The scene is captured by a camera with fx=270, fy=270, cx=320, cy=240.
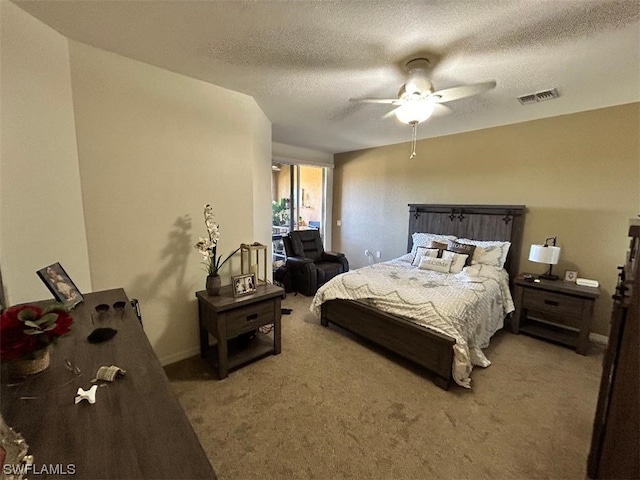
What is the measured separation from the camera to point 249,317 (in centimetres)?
234

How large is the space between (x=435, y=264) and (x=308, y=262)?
1.82 m

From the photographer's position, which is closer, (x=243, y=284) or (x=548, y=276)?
(x=243, y=284)

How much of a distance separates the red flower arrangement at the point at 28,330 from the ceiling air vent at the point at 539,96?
3540mm

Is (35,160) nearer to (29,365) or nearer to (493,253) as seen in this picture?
(29,365)

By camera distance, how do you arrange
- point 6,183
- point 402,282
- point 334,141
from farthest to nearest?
point 334,141
point 402,282
point 6,183

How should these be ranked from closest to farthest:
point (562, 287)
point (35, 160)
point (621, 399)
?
point (621, 399), point (35, 160), point (562, 287)

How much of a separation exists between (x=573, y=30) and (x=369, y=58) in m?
1.16

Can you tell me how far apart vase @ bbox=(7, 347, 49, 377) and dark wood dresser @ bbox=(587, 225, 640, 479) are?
2163 millimetres

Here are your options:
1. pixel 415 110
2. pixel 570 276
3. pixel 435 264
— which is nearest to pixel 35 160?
pixel 415 110

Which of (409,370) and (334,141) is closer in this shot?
(409,370)

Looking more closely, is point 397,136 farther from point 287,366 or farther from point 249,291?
point 287,366

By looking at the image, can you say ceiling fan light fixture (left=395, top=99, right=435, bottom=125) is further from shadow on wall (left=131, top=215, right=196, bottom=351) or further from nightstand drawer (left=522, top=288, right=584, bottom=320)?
nightstand drawer (left=522, top=288, right=584, bottom=320)

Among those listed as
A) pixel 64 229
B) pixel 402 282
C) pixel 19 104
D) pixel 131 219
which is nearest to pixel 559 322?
pixel 402 282

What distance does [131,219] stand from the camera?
2100 millimetres
